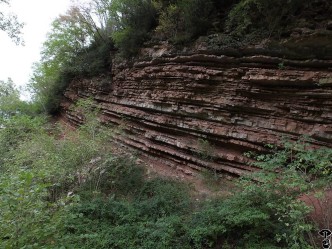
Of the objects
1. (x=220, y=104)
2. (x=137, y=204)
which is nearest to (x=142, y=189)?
(x=137, y=204)

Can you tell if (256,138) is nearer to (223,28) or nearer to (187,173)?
(187,173)

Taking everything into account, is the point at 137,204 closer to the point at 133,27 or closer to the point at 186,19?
the point at 186,19

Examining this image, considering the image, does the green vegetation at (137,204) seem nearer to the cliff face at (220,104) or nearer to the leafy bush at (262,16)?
the cliff face at (220,104)

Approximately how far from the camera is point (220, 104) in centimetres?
647

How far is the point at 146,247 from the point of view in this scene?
14.2 feet

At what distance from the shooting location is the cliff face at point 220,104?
5051 mm

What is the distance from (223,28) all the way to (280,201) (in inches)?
205

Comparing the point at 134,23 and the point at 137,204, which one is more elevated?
the point at 134,23

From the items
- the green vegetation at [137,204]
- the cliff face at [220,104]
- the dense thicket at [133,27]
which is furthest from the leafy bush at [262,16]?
the green vegetation at [137,204]

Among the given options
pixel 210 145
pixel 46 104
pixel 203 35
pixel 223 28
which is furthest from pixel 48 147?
pixel 46 104

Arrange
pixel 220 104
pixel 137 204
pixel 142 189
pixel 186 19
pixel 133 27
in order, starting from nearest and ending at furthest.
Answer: pixel 137 204
pixel 220 104
pixel 142 189
pixel 186 19
pixel 133 27

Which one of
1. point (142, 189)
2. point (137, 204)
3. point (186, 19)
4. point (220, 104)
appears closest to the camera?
point (137, 204)

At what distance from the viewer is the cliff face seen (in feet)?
16.6

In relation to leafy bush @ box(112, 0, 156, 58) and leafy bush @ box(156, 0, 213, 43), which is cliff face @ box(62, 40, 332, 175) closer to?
leafy bush @ box(156, 0, 213, 43)
